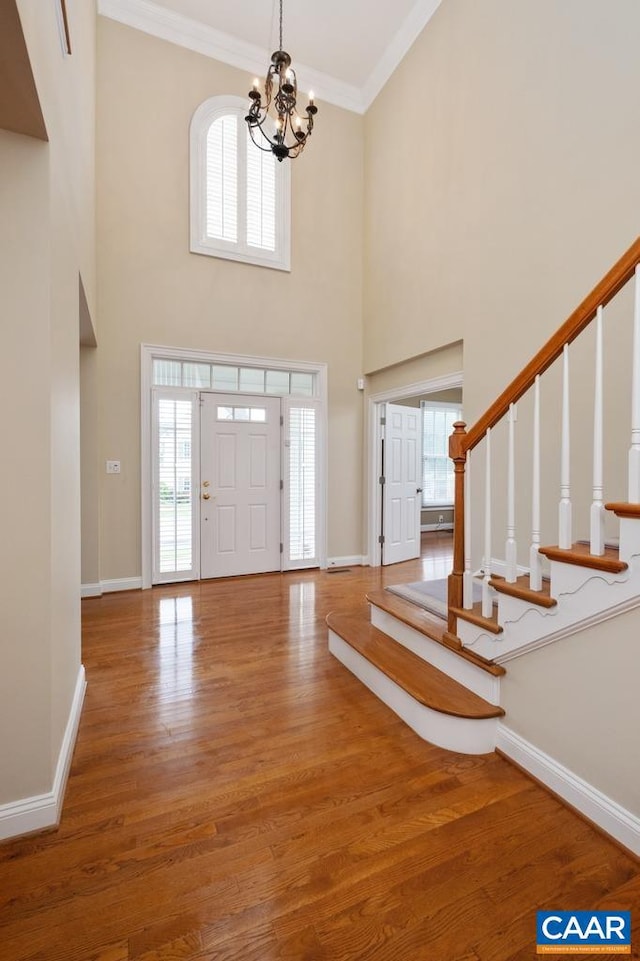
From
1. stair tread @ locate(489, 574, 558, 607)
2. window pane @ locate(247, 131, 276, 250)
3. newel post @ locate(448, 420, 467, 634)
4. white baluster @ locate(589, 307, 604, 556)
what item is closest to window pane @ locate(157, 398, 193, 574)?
window pane @ locate(247, 131, 276, 250)

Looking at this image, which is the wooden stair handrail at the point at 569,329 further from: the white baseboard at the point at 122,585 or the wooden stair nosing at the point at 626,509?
the white baseboard at the point at 122,585

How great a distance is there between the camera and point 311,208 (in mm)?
5223

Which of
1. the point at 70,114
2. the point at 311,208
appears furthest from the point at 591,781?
the point at 311,208

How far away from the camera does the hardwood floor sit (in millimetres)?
1230

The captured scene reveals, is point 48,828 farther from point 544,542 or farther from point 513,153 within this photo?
point 513,153

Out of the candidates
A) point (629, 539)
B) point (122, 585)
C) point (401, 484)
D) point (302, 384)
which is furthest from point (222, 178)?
point (629, 539)

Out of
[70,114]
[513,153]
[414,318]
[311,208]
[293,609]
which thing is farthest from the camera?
[311,208]

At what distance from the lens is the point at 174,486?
15.2ft

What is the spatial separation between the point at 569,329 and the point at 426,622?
1.70 metres

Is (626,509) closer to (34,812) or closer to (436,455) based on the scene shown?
(34,812)

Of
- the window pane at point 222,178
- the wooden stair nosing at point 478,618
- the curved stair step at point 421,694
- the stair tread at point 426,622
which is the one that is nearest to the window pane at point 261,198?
the window pane at point 222,178

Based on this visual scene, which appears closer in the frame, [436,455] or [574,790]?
[574,790]

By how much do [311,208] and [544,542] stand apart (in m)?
4.55

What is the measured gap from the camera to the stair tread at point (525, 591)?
1755 mm
